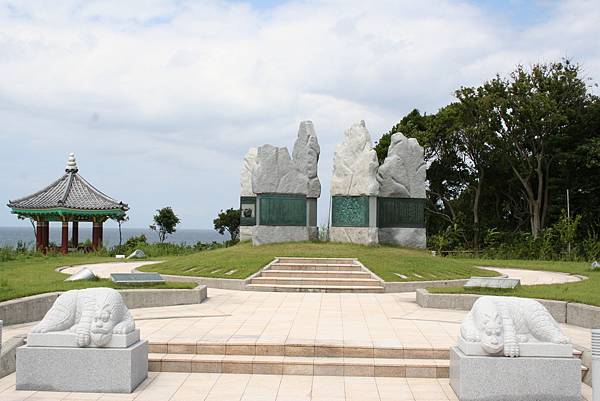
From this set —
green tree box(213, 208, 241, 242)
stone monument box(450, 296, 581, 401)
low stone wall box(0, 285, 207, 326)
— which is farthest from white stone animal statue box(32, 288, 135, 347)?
green tree box(213, 208, 241, 242)

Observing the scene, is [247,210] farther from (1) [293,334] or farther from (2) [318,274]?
(1) [293,334]

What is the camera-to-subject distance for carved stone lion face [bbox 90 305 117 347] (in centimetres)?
746

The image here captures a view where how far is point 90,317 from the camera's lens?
7578 millimetres

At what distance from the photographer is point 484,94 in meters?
32.9

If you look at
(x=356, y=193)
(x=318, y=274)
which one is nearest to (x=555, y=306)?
(x=318, y=274)

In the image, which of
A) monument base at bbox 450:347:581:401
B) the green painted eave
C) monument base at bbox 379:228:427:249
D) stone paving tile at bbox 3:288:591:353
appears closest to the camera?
monument base at bbox 450:347:581:401

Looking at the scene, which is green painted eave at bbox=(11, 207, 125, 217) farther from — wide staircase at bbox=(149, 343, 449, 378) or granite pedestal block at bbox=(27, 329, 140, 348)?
granite pedestal block at bbox=(27, 329, 140, 348)

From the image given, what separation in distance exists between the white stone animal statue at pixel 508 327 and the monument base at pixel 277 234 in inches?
601

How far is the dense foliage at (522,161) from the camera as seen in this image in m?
30.5

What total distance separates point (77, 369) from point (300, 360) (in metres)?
2.89

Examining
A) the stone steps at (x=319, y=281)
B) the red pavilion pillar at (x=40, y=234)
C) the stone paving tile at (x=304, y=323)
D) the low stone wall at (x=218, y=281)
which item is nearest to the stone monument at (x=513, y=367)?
the stone paving tile at (x=304, y=323)

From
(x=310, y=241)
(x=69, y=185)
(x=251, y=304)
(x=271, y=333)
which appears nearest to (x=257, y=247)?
(x=310, y=241)

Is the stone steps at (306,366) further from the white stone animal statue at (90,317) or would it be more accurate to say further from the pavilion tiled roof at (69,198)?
the pavilion tiled roof at (69,198)

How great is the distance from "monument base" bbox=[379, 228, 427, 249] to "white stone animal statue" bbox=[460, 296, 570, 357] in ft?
53.1
